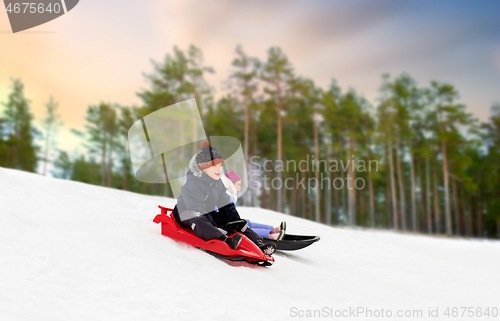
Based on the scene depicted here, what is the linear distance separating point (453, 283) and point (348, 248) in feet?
6.69

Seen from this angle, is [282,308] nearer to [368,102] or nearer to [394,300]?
[394,300]

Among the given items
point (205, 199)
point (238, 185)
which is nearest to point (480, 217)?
point (238, 185)

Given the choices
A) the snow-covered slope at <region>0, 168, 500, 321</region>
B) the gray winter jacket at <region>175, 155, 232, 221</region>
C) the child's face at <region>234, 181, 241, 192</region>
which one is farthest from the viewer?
the child's face at <region>234, 181, 241, 192</region>

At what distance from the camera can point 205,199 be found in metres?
3.88

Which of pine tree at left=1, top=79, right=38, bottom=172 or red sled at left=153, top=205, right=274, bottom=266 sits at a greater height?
pine tree at left=1, top=79, right=38, bottom=172

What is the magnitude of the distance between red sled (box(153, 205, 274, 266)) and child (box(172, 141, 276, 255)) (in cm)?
6

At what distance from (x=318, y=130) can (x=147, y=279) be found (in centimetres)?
2618

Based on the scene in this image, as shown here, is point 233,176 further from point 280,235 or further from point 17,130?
point 17,130

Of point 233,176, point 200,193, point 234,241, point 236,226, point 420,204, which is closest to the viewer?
point 234,241

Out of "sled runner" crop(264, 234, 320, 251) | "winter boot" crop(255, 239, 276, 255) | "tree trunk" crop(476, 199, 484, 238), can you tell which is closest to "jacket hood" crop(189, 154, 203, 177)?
"winter boot" crop(255, 239, 276, 255)

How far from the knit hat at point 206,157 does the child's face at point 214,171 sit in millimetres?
40

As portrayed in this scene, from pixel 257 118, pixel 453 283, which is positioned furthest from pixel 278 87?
pixel 453 283

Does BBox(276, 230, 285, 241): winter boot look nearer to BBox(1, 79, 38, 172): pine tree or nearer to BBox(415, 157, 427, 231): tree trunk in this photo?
BBox(415, 157, 427, 231): tree trunk

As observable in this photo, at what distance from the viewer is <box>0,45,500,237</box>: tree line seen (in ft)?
76.3
